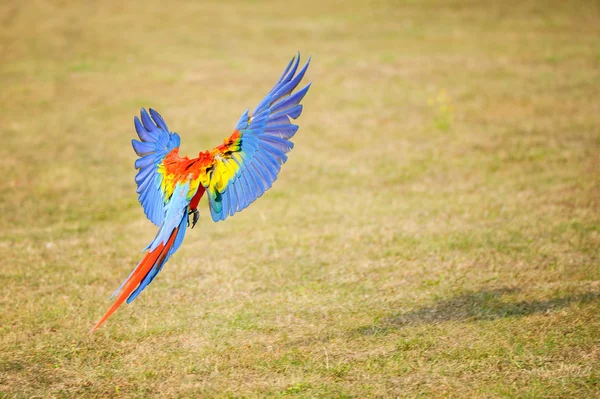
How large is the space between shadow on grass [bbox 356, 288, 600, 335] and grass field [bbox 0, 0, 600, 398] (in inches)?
0.8

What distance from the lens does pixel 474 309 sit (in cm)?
497

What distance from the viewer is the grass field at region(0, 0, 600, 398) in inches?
169

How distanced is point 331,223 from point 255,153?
2.60m

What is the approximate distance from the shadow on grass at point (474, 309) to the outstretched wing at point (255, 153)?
1.25m

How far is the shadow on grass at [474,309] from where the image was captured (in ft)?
15.8

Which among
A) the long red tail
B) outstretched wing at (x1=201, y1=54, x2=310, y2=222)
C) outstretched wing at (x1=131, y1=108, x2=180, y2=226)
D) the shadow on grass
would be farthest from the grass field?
outstretched wing at (x1=201, y1=54, x2=310, y2=222)

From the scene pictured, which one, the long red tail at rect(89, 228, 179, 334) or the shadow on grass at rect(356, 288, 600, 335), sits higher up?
the long red tail at rect(89, 228, 179, 334)

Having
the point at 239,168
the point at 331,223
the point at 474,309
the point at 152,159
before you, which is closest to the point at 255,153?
the point at 239,168

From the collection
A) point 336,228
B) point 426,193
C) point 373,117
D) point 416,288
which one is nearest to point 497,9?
point 373,117

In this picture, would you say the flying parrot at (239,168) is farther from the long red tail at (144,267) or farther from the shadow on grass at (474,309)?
the shadow on grass at (474,309)

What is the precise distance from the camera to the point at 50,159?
8984 millimetres

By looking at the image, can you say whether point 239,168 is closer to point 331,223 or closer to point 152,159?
point 152,159

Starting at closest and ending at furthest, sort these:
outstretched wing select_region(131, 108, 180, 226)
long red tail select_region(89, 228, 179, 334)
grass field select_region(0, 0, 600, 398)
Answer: long red tail select_region(89, 228, 179, 334) < grass field select_region(0, 0, 600, 398) < outstretched wing select_region(131, 108, 180, 226)

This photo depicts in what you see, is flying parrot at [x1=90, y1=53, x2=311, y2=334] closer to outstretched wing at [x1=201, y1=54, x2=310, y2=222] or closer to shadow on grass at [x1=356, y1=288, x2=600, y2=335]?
outstretched wing at [x1=201, y1=54, x2=310, y2=222]
